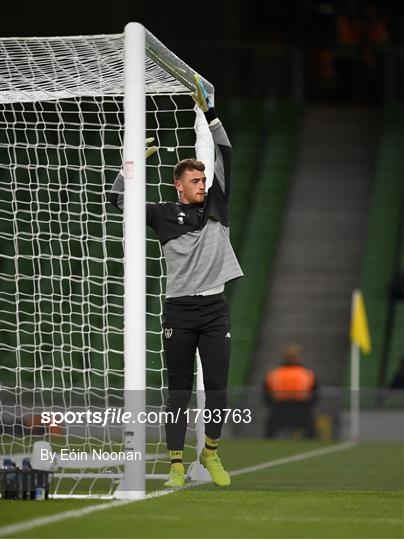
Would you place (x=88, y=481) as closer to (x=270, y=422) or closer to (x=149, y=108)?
(x=149, y=108)

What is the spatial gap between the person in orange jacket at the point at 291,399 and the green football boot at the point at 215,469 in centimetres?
1023

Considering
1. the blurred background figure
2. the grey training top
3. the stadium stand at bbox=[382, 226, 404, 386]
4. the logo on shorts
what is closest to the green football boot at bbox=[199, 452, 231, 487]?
the grey training top

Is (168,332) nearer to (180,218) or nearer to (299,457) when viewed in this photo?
(180,218)

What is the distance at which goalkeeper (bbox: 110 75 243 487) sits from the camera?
25.9 ft

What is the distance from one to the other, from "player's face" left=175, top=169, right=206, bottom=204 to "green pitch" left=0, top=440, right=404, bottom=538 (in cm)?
168

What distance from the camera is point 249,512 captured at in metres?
6.77

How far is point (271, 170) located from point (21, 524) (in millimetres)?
20487

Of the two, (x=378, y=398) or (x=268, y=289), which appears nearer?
(x=378, y=398)

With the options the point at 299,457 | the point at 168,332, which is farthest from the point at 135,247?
the point at 299,457

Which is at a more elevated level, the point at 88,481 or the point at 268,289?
the point at 88,481

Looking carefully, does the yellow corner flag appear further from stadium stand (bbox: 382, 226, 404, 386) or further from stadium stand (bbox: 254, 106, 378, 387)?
stadium stand (bbox: 254, 106, 378, 387)

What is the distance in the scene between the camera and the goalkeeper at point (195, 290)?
Answer: 7.89m

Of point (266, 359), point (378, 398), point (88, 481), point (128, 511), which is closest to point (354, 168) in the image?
point (266, 359)

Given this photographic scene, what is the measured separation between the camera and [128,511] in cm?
680
